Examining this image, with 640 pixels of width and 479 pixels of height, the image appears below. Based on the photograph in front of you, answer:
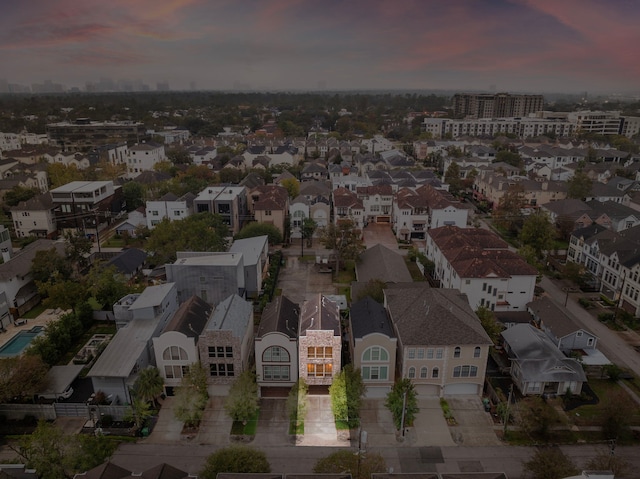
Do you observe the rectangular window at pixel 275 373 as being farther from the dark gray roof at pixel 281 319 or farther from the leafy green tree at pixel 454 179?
the leafy green tree at pixel 454 179

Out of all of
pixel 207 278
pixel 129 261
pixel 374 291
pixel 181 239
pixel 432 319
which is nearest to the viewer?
pixel 432 319

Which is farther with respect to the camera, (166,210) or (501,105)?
(501,105)

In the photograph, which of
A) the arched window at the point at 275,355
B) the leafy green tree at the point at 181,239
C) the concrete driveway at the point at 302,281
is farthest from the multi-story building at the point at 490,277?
the leafy green tree at the point at 181,239

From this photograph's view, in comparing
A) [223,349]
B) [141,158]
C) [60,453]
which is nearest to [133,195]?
[141,158]

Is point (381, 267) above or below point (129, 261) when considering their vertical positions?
above

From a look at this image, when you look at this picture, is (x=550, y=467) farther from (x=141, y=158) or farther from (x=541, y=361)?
(x=141, y=158)

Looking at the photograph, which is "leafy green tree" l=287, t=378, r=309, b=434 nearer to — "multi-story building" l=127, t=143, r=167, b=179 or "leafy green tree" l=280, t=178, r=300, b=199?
"leafy green tree" l=280, t=178, r=300, b=199
